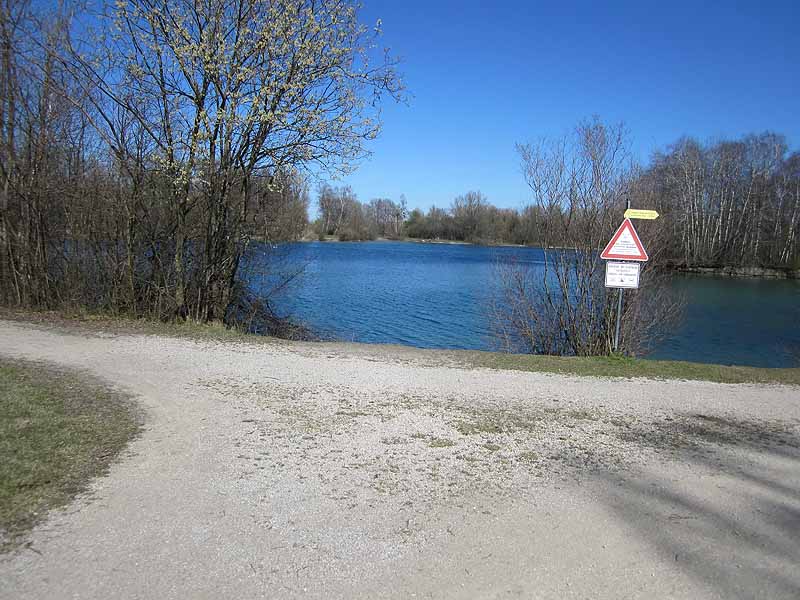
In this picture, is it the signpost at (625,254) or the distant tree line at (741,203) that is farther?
the distant tree line at (741,203)

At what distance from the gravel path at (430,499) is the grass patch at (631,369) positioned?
1159 mm

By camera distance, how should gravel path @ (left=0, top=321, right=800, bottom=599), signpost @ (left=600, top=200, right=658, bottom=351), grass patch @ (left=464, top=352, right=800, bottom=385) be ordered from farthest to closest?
signpost @ (left=600, top=200, right=658, bottom=351) < grass patch @ (left=464, top=352, right=800, bottom=385) < gravel path @ (left=0, top=321, right=800, bottom=599)

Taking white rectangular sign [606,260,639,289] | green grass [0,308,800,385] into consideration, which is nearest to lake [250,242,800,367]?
green grass [0,308,800,385]

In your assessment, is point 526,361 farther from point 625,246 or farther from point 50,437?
point 50,437

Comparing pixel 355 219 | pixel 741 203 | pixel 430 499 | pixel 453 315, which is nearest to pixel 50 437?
pixel 430 499

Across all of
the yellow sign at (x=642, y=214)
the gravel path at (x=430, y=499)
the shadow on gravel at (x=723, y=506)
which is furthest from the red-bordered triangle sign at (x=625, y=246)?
the shadow on gravel at (x=723, y=506)

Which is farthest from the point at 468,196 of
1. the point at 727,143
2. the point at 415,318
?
the point at 415,318

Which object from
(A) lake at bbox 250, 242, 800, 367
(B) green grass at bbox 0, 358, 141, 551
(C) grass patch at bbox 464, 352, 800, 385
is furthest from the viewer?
(A) lake at bbox 250, 242, 800, 367

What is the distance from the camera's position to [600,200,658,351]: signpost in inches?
385

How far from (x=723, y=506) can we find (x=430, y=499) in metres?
2.11

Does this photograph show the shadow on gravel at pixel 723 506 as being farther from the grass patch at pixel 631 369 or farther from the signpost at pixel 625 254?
the signpost at pixel 625 254

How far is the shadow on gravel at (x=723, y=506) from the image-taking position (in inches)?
133

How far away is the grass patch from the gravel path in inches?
45.6

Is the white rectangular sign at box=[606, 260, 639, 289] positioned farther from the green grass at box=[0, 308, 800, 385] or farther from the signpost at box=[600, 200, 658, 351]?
the green grass at box=[0, 308, 800, 385]
